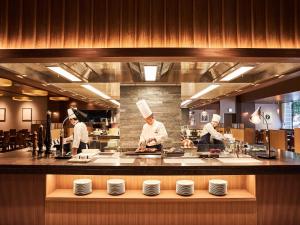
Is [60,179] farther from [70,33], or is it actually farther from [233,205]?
[233,205]

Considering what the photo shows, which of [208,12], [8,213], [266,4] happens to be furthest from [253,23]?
[8,213]

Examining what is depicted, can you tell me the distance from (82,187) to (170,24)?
1.98 m

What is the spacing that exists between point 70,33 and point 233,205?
2.53 meters

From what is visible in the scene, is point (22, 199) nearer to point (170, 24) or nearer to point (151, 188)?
point (151, 188)

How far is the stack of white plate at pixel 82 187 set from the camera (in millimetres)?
2766

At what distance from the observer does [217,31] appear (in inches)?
116

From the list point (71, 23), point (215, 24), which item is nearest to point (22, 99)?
point (71, 23)

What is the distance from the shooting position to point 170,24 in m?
2.93

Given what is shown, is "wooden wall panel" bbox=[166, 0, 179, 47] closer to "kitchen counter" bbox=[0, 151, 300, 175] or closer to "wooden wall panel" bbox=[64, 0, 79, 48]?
"wooden wall panel" bbox=[64, 0, 79, 48]

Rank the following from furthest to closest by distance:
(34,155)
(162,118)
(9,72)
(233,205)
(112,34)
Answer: (162,118)
(9,72)
(34,155)
(112,34)
(233,205)

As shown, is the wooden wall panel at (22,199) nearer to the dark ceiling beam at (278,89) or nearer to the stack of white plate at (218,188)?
the stack of white plate at (218,188)

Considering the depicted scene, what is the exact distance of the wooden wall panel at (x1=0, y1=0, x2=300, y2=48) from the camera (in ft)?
9.62

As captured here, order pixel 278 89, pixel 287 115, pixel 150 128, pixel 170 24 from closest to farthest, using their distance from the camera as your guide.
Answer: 1. pixel 170 24
2. pixel 150 128
3. pixel 278 89
4. pixel 287 115

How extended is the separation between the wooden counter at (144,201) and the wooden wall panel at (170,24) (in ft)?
4.36
